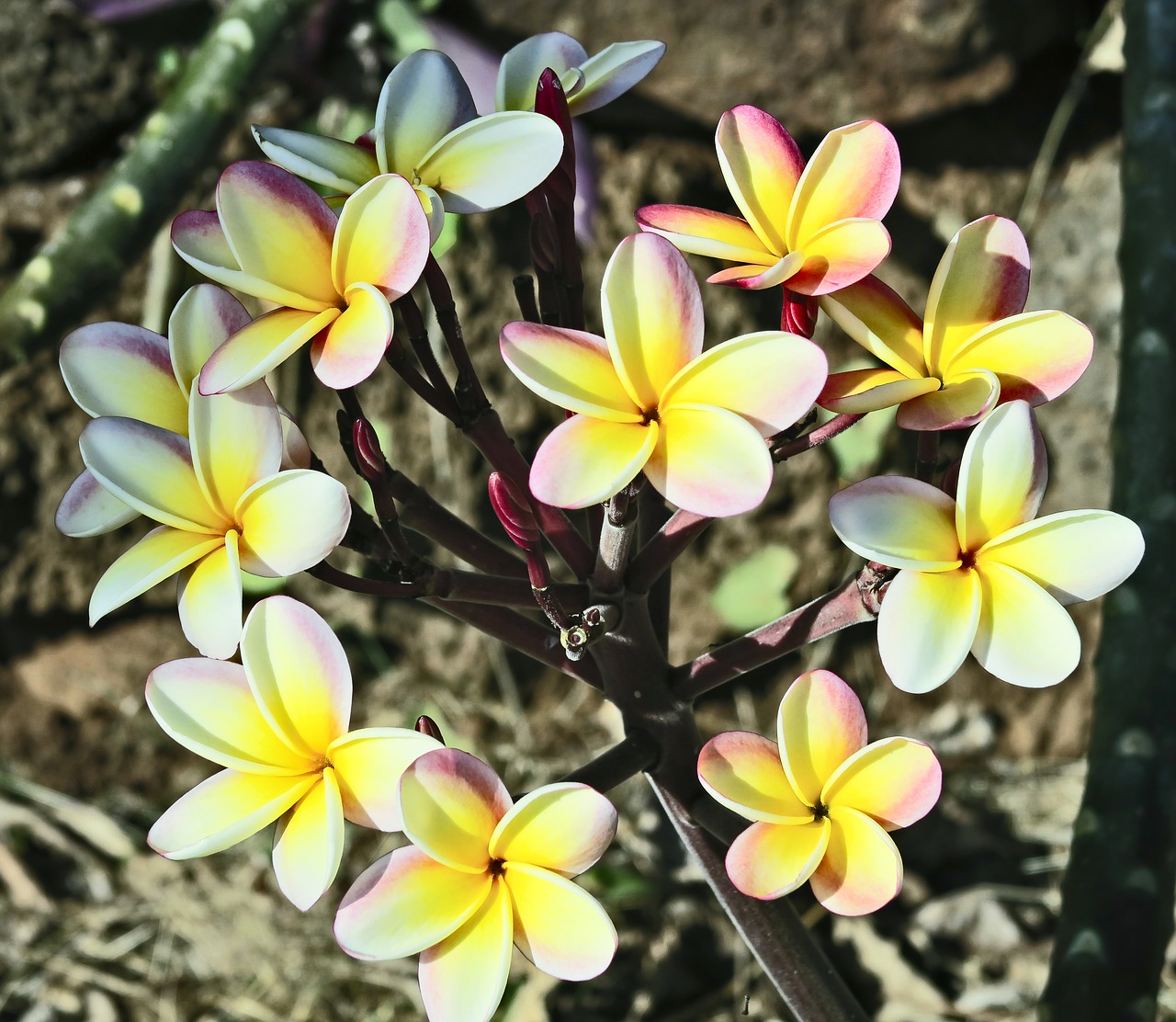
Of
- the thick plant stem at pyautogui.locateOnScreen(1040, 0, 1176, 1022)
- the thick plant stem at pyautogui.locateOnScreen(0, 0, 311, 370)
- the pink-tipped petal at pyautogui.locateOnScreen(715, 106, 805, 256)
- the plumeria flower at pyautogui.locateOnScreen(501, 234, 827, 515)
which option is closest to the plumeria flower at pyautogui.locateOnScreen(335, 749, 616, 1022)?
the plumeria flower at pyautogui.locateOnScreen(501, 234, 827, 515)

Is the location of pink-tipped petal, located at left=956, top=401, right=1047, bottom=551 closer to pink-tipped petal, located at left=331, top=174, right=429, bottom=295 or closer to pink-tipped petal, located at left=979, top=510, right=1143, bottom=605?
pink-tipped petal, located at left=979, top=510, right=1143, bottom=605

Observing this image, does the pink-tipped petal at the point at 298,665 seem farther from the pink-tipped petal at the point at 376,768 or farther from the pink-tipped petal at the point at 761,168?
the pink-tipped petal at the point at 761,168

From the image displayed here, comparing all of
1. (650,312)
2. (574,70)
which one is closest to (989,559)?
(650,312)

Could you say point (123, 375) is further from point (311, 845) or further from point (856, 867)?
point (856, 867)

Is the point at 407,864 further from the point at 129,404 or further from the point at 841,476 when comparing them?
the point at 841,476

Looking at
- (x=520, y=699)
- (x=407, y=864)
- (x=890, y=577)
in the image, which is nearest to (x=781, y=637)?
(x=890, y=577)

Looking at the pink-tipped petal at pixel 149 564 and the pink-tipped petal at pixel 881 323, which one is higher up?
the pink-tipped petal at pixel 149 564

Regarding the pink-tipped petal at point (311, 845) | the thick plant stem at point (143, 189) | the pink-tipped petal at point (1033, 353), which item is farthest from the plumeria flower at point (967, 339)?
the thick plant stem at point (143, 189)
